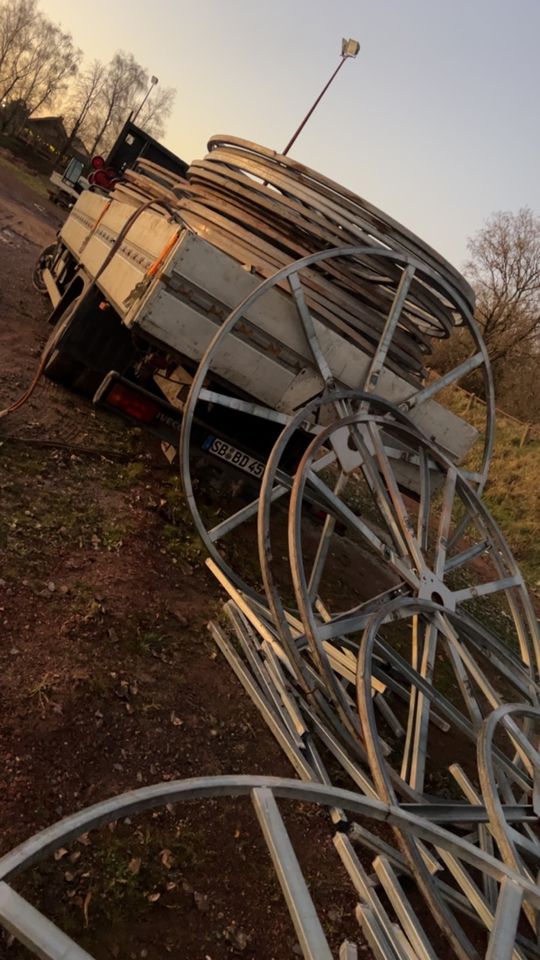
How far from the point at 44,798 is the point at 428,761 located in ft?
8.63

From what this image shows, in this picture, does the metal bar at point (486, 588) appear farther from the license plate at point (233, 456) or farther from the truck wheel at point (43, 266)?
the truck wheel at point (43, 266)

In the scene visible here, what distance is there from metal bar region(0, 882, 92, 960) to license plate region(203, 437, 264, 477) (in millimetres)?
3908

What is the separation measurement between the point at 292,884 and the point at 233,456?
145 inches

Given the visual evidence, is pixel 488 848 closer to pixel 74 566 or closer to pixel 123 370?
pixel 74 566

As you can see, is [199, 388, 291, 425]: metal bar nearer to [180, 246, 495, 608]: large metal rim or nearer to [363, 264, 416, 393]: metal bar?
[180, 246, 495, 608]: large metal rim

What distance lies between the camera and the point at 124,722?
10.2ft

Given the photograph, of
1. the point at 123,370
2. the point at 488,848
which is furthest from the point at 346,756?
the point at 123,370

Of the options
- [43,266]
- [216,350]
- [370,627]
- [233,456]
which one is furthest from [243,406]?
[43,266]

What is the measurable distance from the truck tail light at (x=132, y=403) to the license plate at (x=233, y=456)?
545 millimetres

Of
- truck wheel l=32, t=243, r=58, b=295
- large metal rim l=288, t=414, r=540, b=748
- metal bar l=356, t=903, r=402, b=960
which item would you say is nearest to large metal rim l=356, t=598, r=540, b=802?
large metal rim l=288, t=414, r=540, b=748

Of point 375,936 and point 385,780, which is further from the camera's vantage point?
point 385,780

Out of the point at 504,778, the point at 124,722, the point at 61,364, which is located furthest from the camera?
the point at 61,364

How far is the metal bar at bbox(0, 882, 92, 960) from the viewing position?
1.45 meters

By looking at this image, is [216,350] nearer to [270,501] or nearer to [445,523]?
[270,501]
